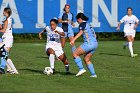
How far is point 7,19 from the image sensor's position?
16844 mm

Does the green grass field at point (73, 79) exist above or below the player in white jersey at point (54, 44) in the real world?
below

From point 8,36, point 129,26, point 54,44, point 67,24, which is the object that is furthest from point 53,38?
point 129,26

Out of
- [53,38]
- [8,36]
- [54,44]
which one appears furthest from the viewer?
[53,38]

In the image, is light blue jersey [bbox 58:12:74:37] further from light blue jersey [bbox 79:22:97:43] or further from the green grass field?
light blue jersey [bbox 79:22:97:43]

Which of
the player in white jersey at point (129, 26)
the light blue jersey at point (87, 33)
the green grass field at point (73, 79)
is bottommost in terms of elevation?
the green grass field at point (73, 79)

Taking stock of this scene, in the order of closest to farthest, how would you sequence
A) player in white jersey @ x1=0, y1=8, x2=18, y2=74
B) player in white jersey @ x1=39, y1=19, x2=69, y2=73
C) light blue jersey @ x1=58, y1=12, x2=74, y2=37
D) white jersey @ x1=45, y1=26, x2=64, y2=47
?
player in white jersey @ x1=0, y1=8, x2=18, y2=74 < player in white jersey @ x1=39, y1=19, x2=69, y2=73 < white jersey @ x1=45, y1=26, x2=64, y2=47 < light blue jersey @ x1=58, y1=12, x2=74, y2=37

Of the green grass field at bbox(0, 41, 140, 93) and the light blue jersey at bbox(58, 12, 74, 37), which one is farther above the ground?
the light blue jersey at bbox(58, 12, 74, 37)

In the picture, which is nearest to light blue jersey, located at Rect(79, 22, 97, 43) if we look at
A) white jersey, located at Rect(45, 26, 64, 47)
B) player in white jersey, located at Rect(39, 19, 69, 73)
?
player in white jersey, located at Rect(39, 19, 69, 73)

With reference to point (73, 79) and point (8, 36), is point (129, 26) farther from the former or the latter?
point (73, 79)

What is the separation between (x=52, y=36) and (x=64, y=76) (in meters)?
1.93

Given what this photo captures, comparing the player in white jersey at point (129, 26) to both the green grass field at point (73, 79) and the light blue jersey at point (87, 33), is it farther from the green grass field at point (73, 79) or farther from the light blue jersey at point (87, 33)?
the light blue jersey at point (87, 33)

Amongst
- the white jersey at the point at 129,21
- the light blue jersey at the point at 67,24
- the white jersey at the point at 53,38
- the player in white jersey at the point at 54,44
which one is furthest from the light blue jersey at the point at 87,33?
the white jersey at the point at 129,21

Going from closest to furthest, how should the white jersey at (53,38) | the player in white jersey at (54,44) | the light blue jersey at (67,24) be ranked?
the player in white jersey at (54,44) → the white jersey at (53,38) → the light blue jersey at (67,24)

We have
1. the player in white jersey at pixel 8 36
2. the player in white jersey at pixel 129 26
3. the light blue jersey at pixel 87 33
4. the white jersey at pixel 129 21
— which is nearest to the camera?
the light blue jersey at pixel 87 33
